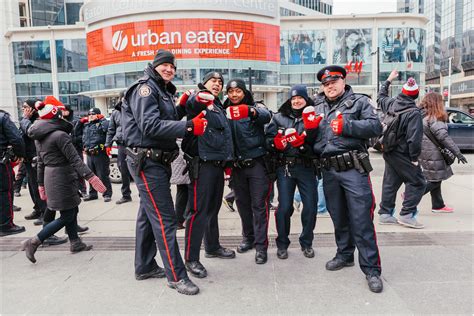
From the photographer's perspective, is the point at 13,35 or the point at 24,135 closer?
the point at 24,135

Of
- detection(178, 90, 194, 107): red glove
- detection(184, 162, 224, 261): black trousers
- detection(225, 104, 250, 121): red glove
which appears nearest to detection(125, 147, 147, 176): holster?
detection(184, 162, 224, 261): black trousers

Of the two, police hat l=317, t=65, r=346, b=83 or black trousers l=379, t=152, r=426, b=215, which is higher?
police hat l=317, t=65, r=346, b=83

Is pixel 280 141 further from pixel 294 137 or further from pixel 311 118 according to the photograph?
pixel 311 118

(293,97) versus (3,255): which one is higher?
(293,97)

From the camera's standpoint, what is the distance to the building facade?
40938mm

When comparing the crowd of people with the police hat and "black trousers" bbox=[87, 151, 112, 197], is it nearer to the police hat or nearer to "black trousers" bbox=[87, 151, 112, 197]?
the police hat

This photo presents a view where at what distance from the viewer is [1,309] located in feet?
10.3

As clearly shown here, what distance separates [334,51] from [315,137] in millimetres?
44703

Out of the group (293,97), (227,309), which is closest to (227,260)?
(227,309)

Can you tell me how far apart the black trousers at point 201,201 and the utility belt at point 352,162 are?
45.1 inches

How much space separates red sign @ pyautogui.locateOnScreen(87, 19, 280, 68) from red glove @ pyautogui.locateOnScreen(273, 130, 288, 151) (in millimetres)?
38018

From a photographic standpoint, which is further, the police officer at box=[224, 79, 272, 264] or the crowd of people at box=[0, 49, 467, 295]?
the police officer at box=[224, 79, 272, 264]

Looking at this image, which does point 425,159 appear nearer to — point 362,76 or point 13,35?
point 362,76

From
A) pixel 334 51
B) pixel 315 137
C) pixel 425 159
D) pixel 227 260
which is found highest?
pixel 334 51
